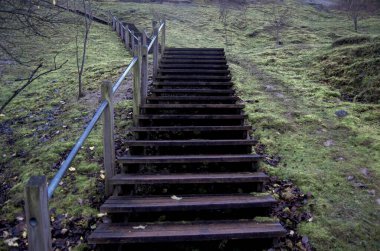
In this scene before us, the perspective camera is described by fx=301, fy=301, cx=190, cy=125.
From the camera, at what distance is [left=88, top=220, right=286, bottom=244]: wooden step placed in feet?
10.5

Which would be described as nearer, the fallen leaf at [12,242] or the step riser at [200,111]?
the fallen leaf at [12,242]

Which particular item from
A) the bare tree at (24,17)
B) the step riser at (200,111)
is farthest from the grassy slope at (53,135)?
the step riser at (200,111)

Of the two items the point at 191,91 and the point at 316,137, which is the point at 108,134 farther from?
the point at 316,137

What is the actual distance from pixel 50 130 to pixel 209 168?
12.7 feet

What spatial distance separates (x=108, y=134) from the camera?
12.9ft

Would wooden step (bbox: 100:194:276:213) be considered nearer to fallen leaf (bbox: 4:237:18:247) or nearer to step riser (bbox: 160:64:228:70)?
fallen leaf (bbox: 4:237:18:247)

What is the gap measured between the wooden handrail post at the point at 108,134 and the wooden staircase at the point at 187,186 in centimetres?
14

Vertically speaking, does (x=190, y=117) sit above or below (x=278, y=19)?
below

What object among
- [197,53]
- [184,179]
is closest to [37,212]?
[184,179]

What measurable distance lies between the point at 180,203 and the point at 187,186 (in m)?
0.54

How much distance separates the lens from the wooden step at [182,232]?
3.20 m

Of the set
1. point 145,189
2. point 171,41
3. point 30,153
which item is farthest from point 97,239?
point 171,41

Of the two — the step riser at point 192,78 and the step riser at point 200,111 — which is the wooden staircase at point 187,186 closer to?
the step riser at point 200,111

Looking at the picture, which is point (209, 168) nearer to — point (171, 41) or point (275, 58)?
point (275, 58)
